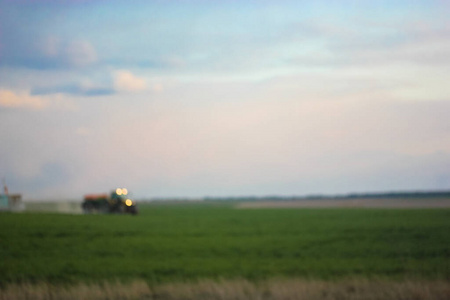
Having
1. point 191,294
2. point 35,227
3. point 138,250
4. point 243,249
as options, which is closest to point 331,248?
point 243,249

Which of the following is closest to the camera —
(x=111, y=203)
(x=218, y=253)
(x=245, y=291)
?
(x=245, y=291)

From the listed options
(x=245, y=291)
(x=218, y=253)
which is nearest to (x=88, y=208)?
(x=218, y=253)

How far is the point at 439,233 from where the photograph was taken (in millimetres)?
30516

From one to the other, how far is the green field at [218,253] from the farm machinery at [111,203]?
16850 mm

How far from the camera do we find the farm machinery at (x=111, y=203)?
5181 cm

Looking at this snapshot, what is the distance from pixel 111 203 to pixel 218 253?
31.3 metres

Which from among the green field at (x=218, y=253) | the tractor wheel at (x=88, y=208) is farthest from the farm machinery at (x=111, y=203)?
the green field at (x=218, y=253)

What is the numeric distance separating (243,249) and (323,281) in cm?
862

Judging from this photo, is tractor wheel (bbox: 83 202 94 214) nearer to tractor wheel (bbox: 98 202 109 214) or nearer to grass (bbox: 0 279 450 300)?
tractor wheel (bbox: 98 202 109 214)

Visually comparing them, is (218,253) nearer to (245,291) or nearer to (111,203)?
(245,291)

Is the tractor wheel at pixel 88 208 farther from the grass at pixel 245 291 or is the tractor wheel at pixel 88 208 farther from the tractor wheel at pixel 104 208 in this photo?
the grass at pixel 245 291

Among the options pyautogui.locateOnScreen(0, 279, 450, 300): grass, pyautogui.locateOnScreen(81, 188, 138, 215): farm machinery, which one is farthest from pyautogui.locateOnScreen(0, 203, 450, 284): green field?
pyautogui.locateOnScreen(81, 188, 138, 215): farm machinery

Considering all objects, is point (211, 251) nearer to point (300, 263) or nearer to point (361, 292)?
point (300, 263)

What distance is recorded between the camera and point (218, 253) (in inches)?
912
